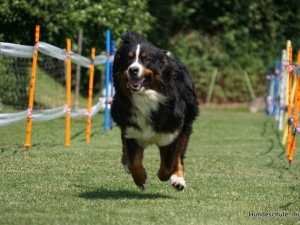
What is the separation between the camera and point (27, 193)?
7.94m

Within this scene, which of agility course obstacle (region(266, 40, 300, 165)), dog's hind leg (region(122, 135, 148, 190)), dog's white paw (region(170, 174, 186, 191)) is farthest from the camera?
agility course obstacle (region(266, 40, 300, 165))

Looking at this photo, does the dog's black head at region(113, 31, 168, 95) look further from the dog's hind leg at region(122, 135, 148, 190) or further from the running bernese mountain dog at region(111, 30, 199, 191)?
the dog's hind leg at region(122, 135, 148, 190)

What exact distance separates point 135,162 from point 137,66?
1011 millimetres

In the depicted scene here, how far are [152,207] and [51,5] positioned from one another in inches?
565

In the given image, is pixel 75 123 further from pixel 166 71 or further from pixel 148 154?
pixel 166 71

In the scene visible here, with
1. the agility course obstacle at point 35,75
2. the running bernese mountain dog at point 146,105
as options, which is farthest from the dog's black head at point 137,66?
the agility course obstacle at point 35,75

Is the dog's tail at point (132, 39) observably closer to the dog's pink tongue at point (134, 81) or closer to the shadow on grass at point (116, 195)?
the dog's pink tongue at point (134, 81)

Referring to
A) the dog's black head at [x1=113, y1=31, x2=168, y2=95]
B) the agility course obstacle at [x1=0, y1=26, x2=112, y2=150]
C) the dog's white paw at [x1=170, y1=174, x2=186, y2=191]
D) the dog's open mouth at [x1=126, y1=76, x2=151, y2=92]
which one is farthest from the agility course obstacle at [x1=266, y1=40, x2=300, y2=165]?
the dog's open mouth at [x1=126, y1=76, x2=151, y2=92]

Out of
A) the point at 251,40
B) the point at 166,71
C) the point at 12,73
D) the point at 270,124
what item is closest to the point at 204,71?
the point at 251,40

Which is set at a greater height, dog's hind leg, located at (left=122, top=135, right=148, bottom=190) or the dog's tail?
the dog's tail

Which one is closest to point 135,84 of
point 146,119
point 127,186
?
point 146,119

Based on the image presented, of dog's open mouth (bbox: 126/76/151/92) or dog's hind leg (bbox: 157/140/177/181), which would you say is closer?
dog's open mouth (bbox: 126/76/151/92)

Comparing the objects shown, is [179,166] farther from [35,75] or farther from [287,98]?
[287,98]

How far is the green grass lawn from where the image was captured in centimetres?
690
